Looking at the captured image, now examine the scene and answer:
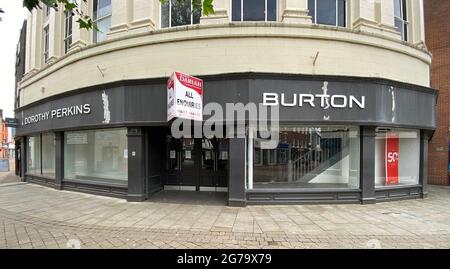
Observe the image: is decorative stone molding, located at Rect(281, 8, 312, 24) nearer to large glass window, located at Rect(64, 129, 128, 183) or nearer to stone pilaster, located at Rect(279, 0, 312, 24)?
stone pilaster, located at Rect(279, 0, 312, 24)

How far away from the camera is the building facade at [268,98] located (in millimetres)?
8117

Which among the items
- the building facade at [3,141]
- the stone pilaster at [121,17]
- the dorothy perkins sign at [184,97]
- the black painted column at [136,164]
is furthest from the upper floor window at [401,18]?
the building facade at [3,141]

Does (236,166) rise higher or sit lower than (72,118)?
lower

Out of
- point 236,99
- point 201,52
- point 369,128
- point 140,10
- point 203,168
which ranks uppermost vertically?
point 140,10

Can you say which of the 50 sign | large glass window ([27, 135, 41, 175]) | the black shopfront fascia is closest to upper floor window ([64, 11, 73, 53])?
the black shopfront fascia

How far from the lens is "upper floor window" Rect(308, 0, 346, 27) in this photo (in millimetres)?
9258

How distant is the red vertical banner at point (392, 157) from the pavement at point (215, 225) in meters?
0.99

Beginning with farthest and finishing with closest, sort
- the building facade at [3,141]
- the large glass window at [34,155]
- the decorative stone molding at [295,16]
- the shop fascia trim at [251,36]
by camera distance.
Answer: the building facade at [3,141] → the large glass window at [34,155] → the decorative stone molding at [295,16] → the shop fascia trim at [251,36]

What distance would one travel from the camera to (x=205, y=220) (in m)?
6.51

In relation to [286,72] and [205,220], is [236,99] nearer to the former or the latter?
[286,72]

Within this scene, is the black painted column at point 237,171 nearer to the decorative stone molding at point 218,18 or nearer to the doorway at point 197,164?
the doorway at point 197,164

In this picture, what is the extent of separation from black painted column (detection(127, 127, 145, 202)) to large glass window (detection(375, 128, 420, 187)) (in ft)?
25.2
